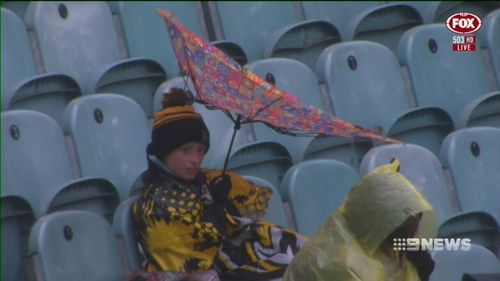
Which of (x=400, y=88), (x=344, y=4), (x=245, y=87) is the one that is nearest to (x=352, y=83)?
(x=400, y=88)

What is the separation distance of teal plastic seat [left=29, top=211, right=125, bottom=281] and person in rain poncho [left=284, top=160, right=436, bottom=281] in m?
0.77

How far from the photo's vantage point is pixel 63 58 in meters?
3.81

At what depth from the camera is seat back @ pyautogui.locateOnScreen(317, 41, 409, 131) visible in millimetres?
3816

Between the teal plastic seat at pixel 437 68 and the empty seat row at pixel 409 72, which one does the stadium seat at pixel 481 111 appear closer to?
the empty seat row at pixel 409 72

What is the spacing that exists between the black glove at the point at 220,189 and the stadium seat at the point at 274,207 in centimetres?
12

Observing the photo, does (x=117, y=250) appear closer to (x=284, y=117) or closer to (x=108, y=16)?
(x=284, y=117)

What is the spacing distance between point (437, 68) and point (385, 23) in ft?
1.21

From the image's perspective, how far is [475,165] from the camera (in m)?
3.41

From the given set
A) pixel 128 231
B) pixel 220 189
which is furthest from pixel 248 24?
pixel 128 231

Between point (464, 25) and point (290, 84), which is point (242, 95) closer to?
point (464, 25)

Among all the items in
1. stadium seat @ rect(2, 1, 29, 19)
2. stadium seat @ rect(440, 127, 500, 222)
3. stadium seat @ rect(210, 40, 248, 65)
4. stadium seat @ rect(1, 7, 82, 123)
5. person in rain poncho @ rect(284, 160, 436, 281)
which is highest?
stadium seat @ rect(2, 1, 29, 19)

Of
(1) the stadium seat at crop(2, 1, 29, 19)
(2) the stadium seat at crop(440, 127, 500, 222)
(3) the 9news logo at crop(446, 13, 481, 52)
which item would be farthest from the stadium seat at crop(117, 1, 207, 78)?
(3) the 9news logo at crop(446, 13, 481, 52)

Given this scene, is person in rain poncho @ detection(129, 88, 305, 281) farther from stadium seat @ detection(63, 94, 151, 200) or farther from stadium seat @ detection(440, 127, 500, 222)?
stadium seat @ detection(440, 127, 500, 222)

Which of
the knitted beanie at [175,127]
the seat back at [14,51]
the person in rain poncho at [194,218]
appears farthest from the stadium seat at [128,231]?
the seat back at [14,51]
